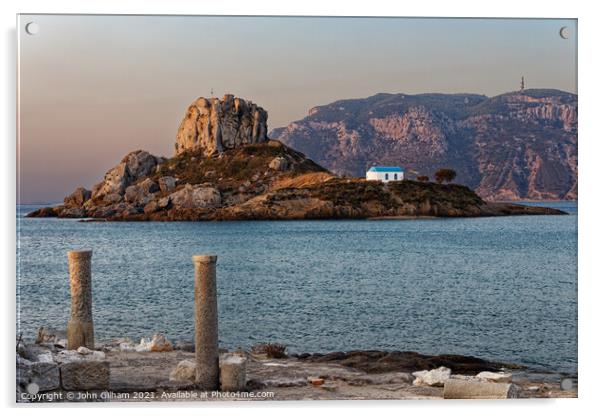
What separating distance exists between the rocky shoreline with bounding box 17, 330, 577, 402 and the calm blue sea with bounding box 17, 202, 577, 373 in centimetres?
110

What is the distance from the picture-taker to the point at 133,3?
10.9m

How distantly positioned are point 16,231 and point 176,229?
48.5m

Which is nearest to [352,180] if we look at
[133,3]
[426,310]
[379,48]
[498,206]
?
[498,206]

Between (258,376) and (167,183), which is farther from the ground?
(167,183)

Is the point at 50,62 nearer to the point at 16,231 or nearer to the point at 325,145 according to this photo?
the point at 16,231

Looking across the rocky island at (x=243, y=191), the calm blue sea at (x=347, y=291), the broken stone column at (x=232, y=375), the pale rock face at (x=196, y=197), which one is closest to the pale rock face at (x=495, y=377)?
the calm blue sea at (x=347, y=291)

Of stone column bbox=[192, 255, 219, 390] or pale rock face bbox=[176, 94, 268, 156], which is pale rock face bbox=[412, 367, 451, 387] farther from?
pale rock face bbox=[176, 94, 268, 156]

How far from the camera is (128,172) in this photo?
201ft

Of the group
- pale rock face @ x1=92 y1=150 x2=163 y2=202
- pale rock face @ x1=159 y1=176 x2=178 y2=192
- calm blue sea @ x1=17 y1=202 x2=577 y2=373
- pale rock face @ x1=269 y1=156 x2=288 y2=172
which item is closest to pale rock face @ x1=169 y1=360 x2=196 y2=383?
calm blue sea @ x1=17 y1=202 x2=577 y2=373

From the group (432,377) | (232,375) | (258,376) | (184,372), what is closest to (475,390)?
(432,377)

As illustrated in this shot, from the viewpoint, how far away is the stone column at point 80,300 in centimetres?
1175

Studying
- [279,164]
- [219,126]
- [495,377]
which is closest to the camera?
[495,377]

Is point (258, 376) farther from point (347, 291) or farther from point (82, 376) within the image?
point (347, 291)

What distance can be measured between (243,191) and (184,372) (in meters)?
58.6
